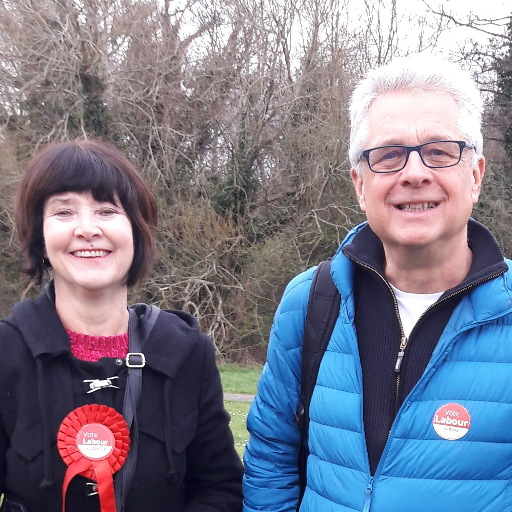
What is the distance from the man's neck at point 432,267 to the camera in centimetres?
188

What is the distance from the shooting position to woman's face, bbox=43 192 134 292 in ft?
6.57

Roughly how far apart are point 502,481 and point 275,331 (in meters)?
0.81

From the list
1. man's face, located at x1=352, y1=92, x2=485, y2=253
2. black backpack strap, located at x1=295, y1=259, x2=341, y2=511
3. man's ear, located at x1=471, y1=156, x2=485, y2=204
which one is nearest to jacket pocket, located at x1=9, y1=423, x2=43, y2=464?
black backpack strap, located at x1=295, y1=259, x2=341, y2=511

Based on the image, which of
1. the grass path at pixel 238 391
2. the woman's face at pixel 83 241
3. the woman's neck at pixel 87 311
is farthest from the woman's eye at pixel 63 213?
the grass path at pixel 238 391

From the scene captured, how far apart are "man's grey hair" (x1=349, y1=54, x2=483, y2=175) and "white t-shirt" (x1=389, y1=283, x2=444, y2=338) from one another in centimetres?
43

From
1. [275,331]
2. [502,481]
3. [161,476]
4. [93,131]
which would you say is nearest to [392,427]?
[502,481]

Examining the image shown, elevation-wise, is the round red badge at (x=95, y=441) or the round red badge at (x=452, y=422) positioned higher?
the round red badge at (x=452, y=422)

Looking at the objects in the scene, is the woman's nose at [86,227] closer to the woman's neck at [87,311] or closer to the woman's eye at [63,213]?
the woman's eye at [63,213]

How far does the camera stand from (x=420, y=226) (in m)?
1.83

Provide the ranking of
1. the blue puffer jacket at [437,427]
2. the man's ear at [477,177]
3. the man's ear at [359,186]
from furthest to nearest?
the man's ear at [359,186] < the man's ear at [477,177] < the blue puffer jacket at [437,427]

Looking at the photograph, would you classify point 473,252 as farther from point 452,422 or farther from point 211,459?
point 211,459

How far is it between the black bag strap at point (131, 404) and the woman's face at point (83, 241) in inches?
8.5

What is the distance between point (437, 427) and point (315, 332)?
1.51ft

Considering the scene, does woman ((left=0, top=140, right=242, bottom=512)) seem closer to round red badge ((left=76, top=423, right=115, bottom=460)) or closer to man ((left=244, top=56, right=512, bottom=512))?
round red badge ((left=76, top=423, right=115, bottom=460))
